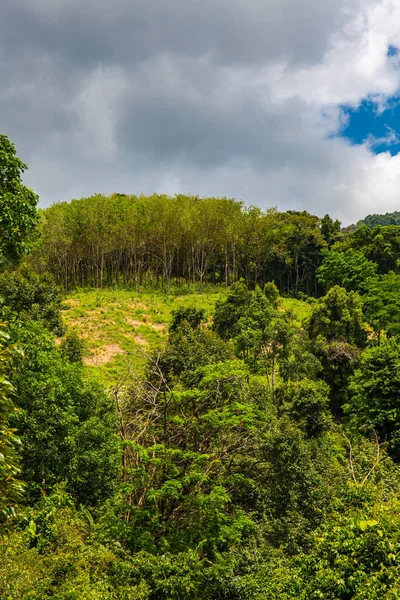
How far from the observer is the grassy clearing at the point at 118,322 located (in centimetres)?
3064

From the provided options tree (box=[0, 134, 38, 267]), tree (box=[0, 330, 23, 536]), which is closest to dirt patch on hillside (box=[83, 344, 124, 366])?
tree (box=[0, 134, 38, 267])

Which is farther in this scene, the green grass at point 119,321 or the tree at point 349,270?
the tree at point 349,270

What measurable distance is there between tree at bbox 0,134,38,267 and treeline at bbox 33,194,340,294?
117 ft

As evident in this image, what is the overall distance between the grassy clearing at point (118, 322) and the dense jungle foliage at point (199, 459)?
13.6 feet

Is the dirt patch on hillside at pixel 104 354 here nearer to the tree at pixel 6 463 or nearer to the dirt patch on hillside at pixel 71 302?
the dirt patch on hillside at pixel 71 302

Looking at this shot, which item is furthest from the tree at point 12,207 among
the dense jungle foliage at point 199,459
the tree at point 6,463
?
the tree at point 6,463

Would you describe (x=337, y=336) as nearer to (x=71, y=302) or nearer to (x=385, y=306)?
(x=385, y=306)

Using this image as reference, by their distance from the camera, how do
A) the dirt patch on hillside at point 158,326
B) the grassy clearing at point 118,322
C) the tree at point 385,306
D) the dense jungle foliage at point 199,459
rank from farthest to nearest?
1. the dirt patch on hillside at point 158,326
2. the tree at point 385,306
3. the grassy clearing at point 118,322
4. the dense jungle foliage at point 199,459

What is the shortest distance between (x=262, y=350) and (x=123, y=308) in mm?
18807

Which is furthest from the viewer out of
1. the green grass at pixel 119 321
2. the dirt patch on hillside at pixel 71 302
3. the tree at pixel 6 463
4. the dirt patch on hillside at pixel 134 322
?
the dirt patch on hillside at pixel 71 302

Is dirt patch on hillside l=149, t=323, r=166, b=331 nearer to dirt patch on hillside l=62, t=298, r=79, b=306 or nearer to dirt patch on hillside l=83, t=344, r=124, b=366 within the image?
dirt patch on hillside l=83, t=344, r=124, b=366

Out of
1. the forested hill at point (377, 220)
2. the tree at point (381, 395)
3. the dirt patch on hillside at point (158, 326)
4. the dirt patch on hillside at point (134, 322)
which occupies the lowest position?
the tree at point (381, 395)

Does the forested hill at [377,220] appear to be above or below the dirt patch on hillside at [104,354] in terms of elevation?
above

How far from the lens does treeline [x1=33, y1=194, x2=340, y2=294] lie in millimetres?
50062
